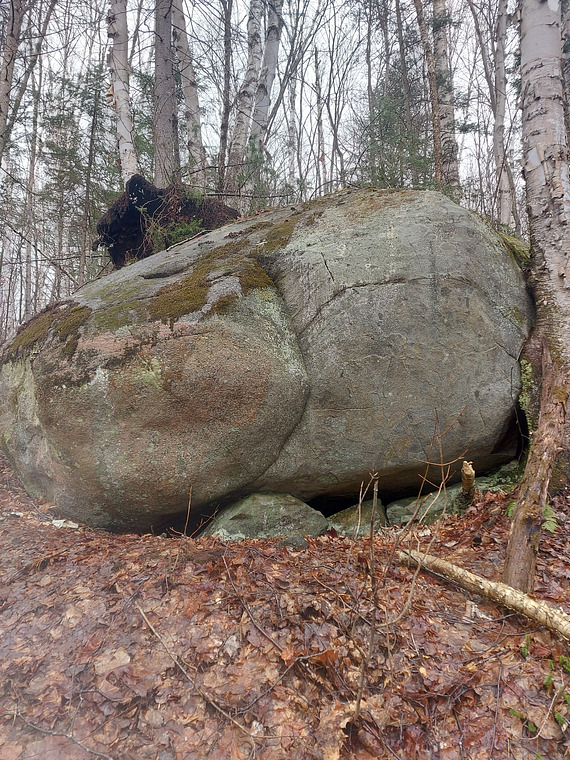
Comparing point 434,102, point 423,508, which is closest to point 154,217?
point 423,508

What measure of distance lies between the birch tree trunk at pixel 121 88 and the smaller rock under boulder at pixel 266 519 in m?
6.76

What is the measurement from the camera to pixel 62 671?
102 inches

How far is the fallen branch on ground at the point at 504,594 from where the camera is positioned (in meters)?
2.68

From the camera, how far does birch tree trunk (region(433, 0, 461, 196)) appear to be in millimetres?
9906

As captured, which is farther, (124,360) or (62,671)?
(124,360)

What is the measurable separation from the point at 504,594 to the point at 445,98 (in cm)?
1172

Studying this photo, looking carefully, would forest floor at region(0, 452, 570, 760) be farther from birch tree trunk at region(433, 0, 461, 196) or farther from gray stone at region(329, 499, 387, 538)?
birch tree trunk at region(433, 0, 461, 196)

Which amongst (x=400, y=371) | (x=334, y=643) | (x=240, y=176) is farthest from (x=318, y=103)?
(x=334, y=643)

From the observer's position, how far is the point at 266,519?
4.41m

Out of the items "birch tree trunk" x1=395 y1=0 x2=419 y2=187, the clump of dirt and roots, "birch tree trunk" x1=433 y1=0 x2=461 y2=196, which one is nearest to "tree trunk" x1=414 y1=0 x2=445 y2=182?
"birch tree trunk" x1=433 y1=0 x2=461 y2=196

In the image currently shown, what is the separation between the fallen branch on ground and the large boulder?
114 centimetres

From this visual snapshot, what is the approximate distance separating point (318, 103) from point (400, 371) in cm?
1922

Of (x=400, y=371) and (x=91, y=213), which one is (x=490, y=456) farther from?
(x=91, y=213)

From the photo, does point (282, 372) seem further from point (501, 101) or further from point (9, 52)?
point (501, 101)
